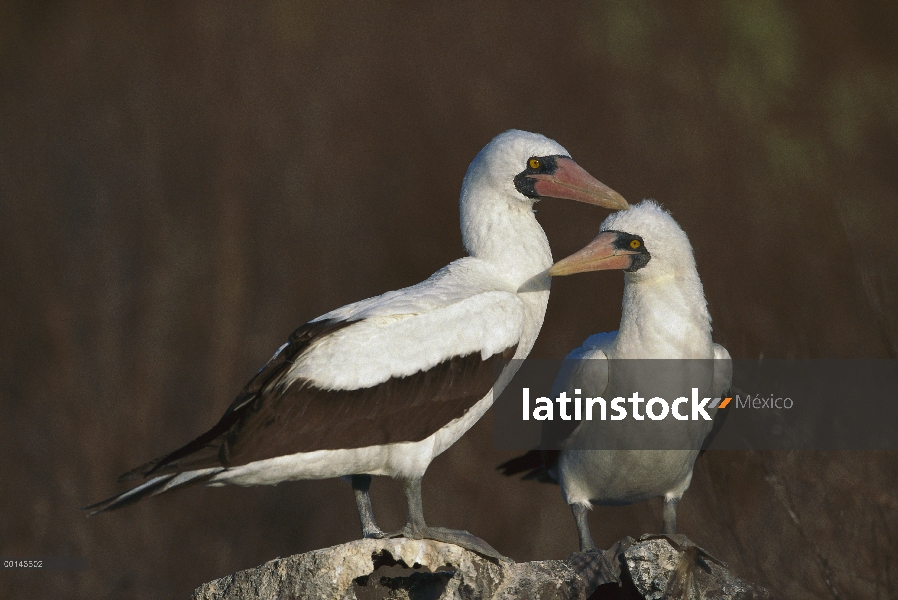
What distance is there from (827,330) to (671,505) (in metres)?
5.10

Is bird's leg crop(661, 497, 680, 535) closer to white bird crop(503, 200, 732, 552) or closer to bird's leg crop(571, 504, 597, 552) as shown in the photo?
white bird crop(503, 200, 732, 552)

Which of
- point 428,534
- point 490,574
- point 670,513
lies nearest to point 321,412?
point 428,534

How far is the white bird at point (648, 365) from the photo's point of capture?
6.92 metres

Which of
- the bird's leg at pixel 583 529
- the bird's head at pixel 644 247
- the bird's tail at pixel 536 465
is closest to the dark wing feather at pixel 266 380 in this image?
the bird's head at pixel 644 247

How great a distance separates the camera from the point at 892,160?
1559cm

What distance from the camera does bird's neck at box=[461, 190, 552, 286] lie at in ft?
21.8

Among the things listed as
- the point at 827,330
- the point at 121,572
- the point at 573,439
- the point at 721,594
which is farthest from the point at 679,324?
the point at 121,572

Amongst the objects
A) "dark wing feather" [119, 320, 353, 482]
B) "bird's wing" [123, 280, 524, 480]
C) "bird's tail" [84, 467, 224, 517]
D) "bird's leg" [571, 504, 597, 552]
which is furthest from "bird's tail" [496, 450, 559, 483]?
"bird's tail" [84, 467, 224, 517]

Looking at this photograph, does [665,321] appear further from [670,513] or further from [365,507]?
[365,507]

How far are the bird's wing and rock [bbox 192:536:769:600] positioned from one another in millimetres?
520

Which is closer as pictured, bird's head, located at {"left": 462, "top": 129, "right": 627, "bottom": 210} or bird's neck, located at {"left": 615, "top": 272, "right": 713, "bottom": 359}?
bird's head, located at {"left": 462, "top": 129, "right": 627, "bottom": 210}

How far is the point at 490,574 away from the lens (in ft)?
19.3

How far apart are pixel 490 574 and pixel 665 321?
6.14ft

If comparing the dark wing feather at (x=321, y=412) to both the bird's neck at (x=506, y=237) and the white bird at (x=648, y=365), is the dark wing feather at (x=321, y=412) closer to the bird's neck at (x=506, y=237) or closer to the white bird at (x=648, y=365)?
the bird's neck at (x=506, y=237)
